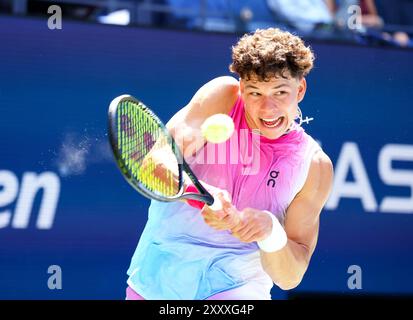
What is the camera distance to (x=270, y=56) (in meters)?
2.61

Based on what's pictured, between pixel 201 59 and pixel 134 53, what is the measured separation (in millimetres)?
348

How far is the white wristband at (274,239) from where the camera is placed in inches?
102

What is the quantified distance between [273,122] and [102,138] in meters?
1.61

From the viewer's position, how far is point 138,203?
165 inches

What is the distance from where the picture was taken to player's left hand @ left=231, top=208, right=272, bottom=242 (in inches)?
96.5
